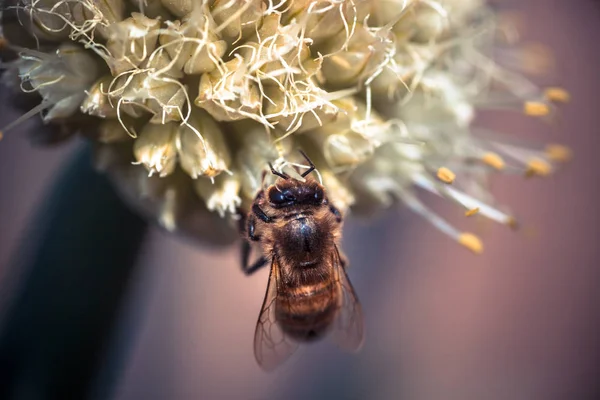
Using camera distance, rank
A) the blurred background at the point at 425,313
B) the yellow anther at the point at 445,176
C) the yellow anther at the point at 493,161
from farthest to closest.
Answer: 1. the blurred background at the point at 425,313
2. the yellow anther at the point at 493,161
3. the yellow anther at the point at 445,176

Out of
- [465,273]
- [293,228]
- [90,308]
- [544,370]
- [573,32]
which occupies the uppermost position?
[293,228]

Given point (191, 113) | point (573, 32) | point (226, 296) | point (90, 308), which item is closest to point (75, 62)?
point (191, 113)

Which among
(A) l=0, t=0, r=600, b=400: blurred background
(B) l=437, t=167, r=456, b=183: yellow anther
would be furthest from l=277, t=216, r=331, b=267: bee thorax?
(A) l=0, t=0, r=600, b=400: blurred background

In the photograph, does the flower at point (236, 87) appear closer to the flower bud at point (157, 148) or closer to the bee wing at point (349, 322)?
the flower bud at point (157, 148)

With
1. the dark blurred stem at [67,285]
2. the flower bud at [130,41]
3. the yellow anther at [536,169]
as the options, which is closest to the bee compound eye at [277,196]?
the flower bud at [130,41]

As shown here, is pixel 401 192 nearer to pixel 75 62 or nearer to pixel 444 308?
pixel 75 62
